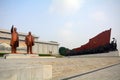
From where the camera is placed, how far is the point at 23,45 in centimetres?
3703

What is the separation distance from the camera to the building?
32331 millimetres

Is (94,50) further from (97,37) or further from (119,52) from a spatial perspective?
(119,52)

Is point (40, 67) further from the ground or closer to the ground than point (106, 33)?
closer to the ground

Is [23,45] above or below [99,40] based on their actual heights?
below

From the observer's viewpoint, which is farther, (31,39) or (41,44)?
(41,44)

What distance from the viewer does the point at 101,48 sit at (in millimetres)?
28828

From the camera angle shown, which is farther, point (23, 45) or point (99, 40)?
point (23, 45)

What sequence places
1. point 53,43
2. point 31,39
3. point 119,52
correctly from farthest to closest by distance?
point 53,43
point 119,52
point 31,39

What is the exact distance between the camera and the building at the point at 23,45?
32.3 meters

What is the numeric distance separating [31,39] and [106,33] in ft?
51.4

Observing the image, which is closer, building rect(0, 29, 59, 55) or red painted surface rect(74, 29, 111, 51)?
red painted surface rect(74, 29, 111, 51)

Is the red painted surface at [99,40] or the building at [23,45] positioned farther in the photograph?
the building at [23,45]

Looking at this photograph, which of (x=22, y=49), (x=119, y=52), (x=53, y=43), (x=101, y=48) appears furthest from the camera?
(x=53, y=43)

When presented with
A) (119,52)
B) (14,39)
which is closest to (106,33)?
(119,52)
